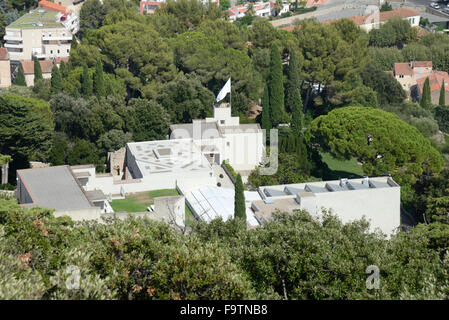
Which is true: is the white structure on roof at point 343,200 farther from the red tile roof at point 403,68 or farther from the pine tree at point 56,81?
the red tile roof at point 403,68

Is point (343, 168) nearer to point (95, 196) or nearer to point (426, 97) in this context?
point (95, 196)

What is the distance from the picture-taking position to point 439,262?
18.2m

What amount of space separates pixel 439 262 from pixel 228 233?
6323mm

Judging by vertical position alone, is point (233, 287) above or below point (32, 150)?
above

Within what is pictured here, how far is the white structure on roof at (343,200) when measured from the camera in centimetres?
2742

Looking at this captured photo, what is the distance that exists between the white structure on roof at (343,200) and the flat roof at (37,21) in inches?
1619

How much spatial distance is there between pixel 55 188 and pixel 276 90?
17807 mm

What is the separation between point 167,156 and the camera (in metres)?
34.1

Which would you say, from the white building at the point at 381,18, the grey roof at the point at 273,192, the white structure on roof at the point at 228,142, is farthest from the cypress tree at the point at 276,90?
the white building at the point at 381,18

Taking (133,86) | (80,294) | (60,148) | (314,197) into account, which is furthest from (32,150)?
(80,294)

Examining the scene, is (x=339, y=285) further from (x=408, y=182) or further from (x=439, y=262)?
(x=408, y=182)

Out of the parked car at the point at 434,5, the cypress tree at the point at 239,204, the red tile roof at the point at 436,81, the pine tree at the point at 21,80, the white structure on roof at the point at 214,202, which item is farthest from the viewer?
the parked car at the point at 434,5

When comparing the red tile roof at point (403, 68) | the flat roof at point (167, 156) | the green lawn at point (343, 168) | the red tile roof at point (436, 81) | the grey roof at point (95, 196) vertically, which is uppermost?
the grey roof at point (95, 196)

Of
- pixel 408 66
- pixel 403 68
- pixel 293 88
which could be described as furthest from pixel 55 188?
pixel 408 66
